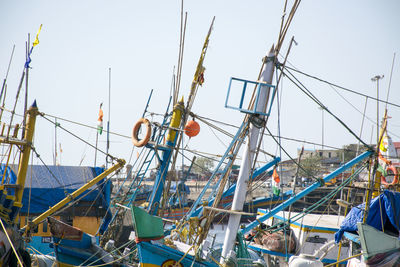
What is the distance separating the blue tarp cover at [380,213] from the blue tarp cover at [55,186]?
10.6 m

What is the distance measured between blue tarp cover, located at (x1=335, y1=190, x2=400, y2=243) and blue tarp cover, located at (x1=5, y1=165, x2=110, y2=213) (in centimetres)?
1061

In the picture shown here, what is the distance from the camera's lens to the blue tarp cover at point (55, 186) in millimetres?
19094

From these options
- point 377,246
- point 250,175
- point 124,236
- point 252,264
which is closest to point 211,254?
point 252,264

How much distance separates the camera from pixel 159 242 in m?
10.4

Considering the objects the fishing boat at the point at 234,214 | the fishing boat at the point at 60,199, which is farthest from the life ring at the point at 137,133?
the fishing boat at the point at 60,199

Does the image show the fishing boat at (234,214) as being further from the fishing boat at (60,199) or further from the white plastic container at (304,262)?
the fishing boat at (60,199)

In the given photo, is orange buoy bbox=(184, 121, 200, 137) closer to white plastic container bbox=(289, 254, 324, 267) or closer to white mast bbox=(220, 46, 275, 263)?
white mast bbox=(220, 46, 275, 263)

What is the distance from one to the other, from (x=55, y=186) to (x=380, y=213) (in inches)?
536

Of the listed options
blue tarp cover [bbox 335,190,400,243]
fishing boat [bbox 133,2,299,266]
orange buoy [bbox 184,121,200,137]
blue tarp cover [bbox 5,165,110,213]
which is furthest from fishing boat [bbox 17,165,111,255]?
blue tarp cover [bbox 335,190,400,243]

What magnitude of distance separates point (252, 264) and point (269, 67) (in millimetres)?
4533

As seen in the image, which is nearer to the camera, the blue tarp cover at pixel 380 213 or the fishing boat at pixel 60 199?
the blue tarp cover at pixel 380 213

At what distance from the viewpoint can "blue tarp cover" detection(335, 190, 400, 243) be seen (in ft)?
34.6

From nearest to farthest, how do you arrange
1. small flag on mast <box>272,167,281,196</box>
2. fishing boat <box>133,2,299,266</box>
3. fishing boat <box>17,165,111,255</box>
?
fishing boat <box>133,2,299,266</box>, fishing boat <box>17,165,111,255</box>, small flag on mast <box>272,167,281,196</box>

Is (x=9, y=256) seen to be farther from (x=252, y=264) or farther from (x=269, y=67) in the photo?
(x=269, y=67)
